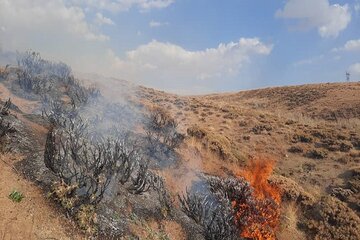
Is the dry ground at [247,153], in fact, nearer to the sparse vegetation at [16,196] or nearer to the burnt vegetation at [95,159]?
the sparse vegetation at [16,196]

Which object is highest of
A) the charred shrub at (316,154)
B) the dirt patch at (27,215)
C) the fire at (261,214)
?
the dirt patch at (27,215)

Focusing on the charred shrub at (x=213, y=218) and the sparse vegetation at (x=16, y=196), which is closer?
the sparse vegetation at (x=16, y=196)

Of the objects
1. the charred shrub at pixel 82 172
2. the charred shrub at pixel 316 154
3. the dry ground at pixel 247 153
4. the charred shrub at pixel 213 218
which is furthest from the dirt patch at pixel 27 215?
the charred shrub at pixel 316 154

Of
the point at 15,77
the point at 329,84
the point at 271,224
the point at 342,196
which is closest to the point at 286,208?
the point at 271,224

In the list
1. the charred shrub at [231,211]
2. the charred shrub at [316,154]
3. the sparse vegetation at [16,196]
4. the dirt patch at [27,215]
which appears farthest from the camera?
the charred shrub at [316,154]

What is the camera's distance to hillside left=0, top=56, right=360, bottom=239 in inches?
322

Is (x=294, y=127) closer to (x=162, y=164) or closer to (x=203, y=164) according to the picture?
(x=203, y=164)

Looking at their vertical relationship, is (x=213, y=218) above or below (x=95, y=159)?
below

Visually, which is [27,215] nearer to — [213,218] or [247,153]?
[213,218]

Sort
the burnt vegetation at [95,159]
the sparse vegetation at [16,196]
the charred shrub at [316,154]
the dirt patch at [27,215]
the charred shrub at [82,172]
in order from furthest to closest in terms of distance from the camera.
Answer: the charred shrub at [316,154]
the charred shrub at [82,172]
the burnt vegetation at [95,159]
the sparse vegetation at [16,196]
the dirt patch at [27,215]

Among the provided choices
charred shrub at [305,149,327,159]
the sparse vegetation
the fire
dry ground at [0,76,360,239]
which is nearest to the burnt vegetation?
dry ground at [0,76,360,239]

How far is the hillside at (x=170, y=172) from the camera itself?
322 inches

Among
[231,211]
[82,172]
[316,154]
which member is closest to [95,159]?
[82,172]

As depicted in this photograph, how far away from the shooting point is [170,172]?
1460 centimetres
